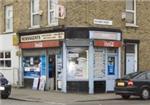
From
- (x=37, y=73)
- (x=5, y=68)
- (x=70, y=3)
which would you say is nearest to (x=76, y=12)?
(x=70, y=3)

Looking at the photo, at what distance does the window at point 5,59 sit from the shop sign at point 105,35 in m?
8.14

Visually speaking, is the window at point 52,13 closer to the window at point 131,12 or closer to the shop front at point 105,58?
the shop front at point 105,58

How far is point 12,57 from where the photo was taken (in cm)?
3106

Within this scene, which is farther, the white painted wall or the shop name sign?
the white painted wall

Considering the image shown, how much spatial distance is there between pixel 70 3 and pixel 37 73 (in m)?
5.39

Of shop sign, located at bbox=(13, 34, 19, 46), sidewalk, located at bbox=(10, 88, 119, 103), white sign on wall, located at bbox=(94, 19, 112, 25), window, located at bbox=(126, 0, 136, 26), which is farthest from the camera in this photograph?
shop sign, located at bbox=(13, 34, 19, 46)

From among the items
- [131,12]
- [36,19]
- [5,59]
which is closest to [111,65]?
[131,12]

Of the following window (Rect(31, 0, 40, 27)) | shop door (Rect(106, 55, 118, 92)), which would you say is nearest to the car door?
shop door (Rect(106, 55, 118, 92))

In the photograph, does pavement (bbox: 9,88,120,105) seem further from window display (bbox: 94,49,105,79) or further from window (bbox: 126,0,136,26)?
window (bbox: 126,0,136,26)

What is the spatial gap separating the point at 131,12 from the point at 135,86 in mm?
7111

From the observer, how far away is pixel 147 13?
95.3ft

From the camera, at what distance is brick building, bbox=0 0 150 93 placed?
2564cm

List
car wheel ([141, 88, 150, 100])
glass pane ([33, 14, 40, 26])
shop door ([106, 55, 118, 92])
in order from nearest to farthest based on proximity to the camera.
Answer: car wheel ([141, 88, 150, 100]), shop door ([106, 55, 118, 92]), glass pane ([33, 14, 40, 26])

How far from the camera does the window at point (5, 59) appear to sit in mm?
31594
